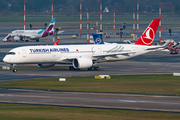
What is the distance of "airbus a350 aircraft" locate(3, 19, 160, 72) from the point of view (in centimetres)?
6019

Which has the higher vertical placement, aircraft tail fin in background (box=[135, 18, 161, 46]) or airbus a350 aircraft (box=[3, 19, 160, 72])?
aircraft tail fin in background (box=[135, 18, 161, 46])

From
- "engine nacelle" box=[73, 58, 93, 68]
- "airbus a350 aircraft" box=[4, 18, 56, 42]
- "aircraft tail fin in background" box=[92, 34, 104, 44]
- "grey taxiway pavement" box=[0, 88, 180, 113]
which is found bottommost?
"grey taxiway pavement" box=[0, 88, 180, 113]

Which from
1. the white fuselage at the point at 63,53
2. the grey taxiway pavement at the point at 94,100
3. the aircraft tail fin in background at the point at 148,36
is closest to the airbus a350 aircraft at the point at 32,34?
the aircraft tail fin in background at the point at 148,36

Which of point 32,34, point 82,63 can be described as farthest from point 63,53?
point 32,34

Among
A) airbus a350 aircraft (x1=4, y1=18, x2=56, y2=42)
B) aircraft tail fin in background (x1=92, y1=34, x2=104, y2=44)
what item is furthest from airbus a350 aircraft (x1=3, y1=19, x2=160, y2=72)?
airbus a350 aircraft (x1=4, y1=18, x2=56, y2=42)

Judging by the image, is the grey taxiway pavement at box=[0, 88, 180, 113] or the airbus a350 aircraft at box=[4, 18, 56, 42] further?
the airbus a350 aircraft at box=[4, 18, 56, 42]

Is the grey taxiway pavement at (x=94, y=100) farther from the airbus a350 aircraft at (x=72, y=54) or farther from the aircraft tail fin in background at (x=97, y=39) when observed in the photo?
the aircraft tail fin in background at (x=97, y=39)

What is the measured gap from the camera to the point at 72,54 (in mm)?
63250

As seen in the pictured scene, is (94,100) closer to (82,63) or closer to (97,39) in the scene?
(82,63)

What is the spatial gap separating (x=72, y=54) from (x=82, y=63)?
3020 mm

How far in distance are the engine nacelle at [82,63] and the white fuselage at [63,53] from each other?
109 cm

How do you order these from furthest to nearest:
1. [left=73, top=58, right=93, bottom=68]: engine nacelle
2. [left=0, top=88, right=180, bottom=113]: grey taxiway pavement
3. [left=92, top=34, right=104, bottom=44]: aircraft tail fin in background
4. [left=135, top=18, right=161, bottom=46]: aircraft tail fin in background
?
[left=92, top=34, right=104, bottom=44]: aircraft tail fin in background
[left=135, top=18, right=161, bottom=46]: aircraft tail fin in background
[left=73, top=58, right=93, bottom=68]: engine nacelle
[left=0, top=88, right=180, bottom=113]: grey taxiway pavement

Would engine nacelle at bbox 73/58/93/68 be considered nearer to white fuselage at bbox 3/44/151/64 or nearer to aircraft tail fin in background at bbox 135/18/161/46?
white fuselage at bbox 3/44/151/64

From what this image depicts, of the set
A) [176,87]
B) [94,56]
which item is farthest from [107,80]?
[94,56]
